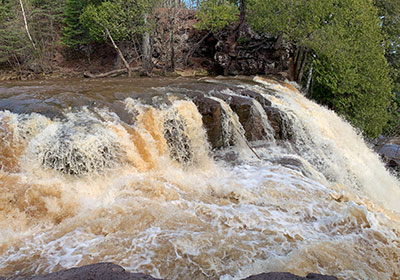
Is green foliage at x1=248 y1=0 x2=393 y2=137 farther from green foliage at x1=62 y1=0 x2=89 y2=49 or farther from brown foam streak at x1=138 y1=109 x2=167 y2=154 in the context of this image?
green foliage at x1=62 y1=0 x2=89 y2=49

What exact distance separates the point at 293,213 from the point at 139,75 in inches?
506

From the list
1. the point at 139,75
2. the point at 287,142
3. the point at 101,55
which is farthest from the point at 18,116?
the point at 101,55

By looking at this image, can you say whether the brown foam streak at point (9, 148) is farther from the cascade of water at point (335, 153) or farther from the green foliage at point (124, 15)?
the green foliage at point (124, 15)

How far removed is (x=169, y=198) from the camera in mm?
4297

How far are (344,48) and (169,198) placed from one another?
37.4 ft

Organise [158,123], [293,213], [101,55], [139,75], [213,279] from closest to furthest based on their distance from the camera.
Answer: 1. [213,279]
2. [293,213]
3. [158,123]
4. [139,75]
5. [101,55]

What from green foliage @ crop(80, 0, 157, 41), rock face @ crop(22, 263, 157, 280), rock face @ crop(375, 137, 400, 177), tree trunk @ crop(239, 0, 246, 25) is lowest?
rock face @ crop(375, 137, 400, 177)

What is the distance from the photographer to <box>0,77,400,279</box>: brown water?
302cm

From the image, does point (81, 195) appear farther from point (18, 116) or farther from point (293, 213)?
point (293, 213)

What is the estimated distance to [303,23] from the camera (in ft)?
38.9

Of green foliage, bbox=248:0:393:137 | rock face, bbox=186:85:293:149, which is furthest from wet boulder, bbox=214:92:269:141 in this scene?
green foliage, bbox=248:0:393:137

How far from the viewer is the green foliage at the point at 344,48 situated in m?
11.8

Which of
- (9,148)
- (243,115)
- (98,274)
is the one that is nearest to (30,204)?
(9,148)

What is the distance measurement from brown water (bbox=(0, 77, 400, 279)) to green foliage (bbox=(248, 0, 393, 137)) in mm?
5968
